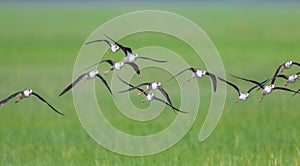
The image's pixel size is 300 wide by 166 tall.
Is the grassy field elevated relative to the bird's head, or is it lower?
elevated

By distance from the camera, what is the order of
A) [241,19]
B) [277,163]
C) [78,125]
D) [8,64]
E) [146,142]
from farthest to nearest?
1. [241,19]
2. [8,64]
3. [78,125]
4. [146,142]
5. [277,163]

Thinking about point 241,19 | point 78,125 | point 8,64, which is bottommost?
point 78,125

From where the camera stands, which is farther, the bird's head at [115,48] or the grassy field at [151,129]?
the grassy field at [151,129]

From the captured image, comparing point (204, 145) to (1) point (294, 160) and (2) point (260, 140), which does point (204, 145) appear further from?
(1) point (294, 160)

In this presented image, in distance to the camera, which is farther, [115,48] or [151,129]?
[151,129]

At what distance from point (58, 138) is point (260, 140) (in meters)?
2.28

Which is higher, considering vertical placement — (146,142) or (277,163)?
(146,142)

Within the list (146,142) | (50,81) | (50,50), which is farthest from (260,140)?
(50,50)

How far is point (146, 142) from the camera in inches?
339

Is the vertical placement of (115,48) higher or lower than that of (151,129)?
lower

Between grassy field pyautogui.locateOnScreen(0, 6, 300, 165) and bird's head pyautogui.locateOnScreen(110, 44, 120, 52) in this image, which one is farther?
grassy field pyautogui.locateOnScreen(0, 6, 300, 165)

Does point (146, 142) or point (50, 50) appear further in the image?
point (50, 50)

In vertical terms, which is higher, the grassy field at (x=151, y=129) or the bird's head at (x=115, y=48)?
the grassy field at (x=151, y=129)

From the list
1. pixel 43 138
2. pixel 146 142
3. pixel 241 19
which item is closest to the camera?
pixel 146 142
